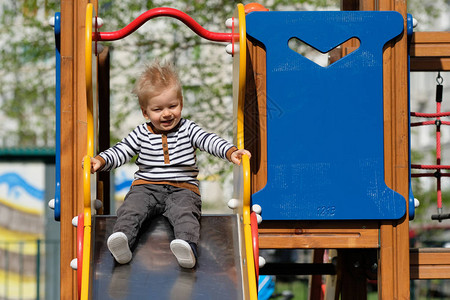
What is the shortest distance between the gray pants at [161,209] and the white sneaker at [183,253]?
8cm

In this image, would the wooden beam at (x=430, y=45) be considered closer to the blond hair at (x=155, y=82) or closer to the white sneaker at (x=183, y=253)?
the blond hair at (x=155, y=82)

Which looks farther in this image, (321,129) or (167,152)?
(321,129)

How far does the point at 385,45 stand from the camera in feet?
13.1

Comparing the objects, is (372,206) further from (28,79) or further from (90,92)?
(28,79)

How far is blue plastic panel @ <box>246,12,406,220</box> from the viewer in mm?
3918

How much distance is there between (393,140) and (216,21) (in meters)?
6.82

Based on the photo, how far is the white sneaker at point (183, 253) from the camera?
3372 millimetres

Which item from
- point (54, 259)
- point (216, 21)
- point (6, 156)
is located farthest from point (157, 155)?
point (6, 156)

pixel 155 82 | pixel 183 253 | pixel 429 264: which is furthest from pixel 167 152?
pixel 429 264

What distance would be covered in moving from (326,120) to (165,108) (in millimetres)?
871

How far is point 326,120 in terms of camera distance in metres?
3.95

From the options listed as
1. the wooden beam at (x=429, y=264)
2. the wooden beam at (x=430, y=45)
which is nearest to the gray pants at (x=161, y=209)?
the wooden beam at (x=429, y=264)

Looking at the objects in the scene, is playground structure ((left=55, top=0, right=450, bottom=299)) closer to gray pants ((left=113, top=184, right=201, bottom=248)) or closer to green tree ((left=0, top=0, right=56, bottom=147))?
gray pants ((left=113, top=184, right=201, bottom=248))

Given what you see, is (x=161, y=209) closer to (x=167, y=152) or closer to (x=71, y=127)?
(x=167, y=152)
